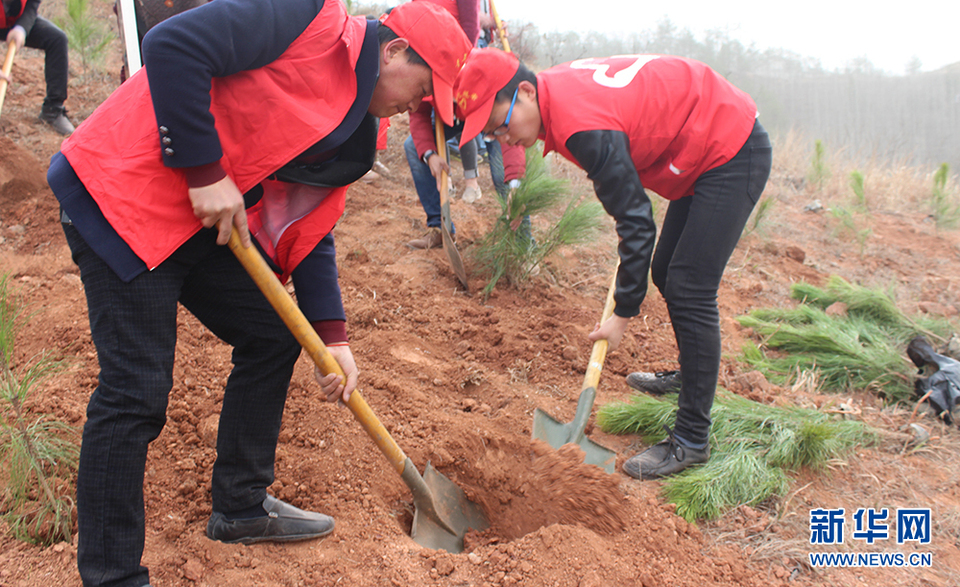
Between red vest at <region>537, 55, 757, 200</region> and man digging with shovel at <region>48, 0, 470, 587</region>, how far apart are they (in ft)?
1.66

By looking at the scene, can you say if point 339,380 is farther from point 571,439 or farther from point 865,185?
point 865,185

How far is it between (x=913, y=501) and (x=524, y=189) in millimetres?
2327

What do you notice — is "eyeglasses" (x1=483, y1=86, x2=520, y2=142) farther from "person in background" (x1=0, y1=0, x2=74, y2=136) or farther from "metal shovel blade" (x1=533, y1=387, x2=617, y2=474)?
"person in background" (x1=0, y1=0, x2=74, y2=136)

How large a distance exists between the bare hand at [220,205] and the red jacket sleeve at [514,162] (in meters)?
2.39

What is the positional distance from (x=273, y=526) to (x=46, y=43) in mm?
4388

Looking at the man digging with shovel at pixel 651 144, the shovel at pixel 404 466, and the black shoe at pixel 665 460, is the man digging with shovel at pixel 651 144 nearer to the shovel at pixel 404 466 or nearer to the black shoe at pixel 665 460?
the black shoe at pixel 665 460

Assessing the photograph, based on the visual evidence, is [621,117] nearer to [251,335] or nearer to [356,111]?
[356,111]

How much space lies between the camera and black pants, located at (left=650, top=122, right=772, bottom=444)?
6.26ft

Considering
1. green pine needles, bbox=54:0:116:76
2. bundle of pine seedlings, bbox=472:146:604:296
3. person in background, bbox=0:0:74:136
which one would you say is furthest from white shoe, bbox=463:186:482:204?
green pine needles, bbox=54:0:116:76

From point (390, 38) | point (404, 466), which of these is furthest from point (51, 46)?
point (404, 466)

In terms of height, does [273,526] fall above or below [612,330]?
below

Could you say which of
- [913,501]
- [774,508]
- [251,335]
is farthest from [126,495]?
[913,501]

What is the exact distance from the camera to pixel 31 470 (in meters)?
1.65

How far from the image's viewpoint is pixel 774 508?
1.94 meters
